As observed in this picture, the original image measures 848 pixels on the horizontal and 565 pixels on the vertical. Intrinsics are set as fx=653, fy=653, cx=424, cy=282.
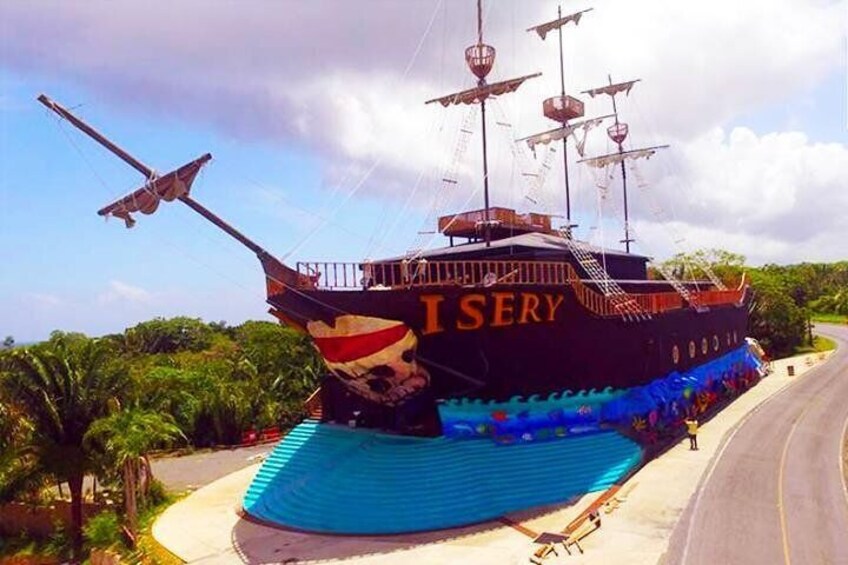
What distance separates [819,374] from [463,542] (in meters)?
34.5

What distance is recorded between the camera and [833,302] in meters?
79.6

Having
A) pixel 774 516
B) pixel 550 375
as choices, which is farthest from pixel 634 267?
pixel 774 516

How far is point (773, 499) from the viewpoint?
18.5m

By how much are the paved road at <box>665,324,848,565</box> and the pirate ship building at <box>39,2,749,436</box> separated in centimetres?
500

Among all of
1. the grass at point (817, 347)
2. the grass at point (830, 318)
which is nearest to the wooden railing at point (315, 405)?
the grass at point (817, 347)

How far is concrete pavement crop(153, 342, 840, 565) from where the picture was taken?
53.0 ft

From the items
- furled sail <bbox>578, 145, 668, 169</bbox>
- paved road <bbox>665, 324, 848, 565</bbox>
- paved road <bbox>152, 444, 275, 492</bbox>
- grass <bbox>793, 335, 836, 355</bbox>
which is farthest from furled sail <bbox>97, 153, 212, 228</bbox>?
grass <bbox>793, 335, 836, 355</bbox>

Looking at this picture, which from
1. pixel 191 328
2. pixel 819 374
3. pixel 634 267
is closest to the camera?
pixel 634 267

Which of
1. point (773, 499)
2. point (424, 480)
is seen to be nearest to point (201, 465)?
point (424, 480)

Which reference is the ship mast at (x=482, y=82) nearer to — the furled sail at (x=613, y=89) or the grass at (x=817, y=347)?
the furled sail at (x=613, y=89)

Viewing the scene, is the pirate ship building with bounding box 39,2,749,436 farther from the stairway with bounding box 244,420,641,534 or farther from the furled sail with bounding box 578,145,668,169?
the furled sail with bounding box 578,145,668,169

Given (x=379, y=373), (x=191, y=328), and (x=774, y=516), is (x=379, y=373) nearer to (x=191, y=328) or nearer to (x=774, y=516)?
(x=774, y=516)

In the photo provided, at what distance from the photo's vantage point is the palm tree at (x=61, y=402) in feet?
67.3

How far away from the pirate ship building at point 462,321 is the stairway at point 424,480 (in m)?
1.66
